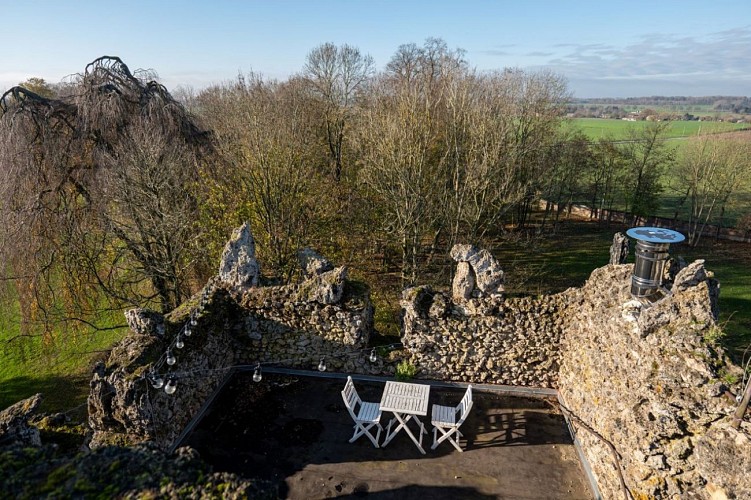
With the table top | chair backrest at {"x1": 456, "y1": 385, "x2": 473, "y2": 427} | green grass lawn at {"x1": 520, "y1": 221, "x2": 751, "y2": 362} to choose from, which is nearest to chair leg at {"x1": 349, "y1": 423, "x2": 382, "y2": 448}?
the table top

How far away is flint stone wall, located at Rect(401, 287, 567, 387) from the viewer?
340 inches

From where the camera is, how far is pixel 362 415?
768cm

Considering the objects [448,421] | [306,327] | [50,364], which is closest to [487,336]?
[448,421]

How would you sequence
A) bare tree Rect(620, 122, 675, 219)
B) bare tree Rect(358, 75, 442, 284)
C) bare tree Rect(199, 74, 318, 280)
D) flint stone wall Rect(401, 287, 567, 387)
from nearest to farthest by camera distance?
flint stone wall Rect(401, 287, 567, 387), bare tree Rect(199, 74, 318, 280), bare tree Rect(358, 75, 442, 284), bare tree Rect(620, 122, 675, 219)

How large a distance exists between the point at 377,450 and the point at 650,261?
5.56m

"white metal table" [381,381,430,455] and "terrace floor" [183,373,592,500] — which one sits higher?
"white metal table" [381,381,430,455]

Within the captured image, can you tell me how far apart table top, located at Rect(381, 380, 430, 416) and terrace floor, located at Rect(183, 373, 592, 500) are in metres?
0.78

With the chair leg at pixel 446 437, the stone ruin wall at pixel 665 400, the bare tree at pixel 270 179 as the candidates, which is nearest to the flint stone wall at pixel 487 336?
the stone ruin wall at pixel 665 400

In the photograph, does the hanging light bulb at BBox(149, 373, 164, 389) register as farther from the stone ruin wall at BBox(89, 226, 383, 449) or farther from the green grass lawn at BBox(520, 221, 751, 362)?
the green grass lawn at BBox(520, 221, 751, 362)

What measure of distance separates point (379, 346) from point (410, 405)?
2.15 meters

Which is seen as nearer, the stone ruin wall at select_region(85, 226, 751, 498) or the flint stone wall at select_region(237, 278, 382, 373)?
the stone ruin wall at select_region(85, 226, 751, 498)

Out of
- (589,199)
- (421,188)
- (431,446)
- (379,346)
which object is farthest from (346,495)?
(589,199)

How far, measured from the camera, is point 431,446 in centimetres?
762

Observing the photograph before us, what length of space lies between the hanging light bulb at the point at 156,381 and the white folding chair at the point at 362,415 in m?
2.97
